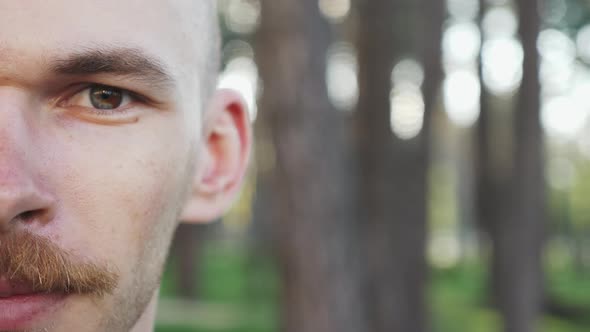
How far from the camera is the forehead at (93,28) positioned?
6.88ft

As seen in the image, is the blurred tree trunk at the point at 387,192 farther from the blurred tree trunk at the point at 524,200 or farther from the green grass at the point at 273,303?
the blurred tree trunk at the point at 524,200

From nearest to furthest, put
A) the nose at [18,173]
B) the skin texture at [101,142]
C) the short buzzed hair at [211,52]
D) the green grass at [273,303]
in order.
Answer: the nose at [18,173], the skin texture at [101,142], the short buzzed hair at [211,52], the green grass at [273,303]

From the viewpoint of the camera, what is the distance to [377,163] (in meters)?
10.1

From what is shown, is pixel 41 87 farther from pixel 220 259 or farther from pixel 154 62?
pixel 220 259

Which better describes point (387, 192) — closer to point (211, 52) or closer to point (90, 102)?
point (211, 52)

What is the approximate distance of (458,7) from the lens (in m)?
17.9

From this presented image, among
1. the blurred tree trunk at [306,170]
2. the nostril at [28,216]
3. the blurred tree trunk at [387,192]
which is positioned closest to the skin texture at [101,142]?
the nostril at [28,216]

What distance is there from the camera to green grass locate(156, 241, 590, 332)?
50.0 ft

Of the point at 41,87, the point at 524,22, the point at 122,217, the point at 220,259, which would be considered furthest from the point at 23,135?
the point at 220,259

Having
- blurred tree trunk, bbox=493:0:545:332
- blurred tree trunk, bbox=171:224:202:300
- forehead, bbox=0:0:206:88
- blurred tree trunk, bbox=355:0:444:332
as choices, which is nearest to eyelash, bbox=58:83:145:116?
forehead, bbox=0:0:206:88

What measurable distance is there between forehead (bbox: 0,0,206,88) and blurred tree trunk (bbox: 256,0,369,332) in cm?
395

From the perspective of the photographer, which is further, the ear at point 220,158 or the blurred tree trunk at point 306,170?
the blurred tree trunk at point 306,170

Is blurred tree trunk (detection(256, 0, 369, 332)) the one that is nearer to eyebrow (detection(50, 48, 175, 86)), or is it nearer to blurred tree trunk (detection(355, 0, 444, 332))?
blurred tree trunk (detection(355, 0, 444, 332))

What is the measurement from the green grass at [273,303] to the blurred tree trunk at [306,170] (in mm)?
4965
